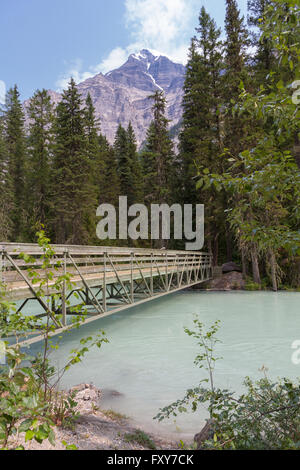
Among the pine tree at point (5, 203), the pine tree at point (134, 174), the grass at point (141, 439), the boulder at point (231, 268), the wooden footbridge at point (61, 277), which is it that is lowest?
the grass at point (141, 439)

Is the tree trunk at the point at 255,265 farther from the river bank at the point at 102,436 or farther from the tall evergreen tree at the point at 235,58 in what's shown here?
the river bank at the point at 102,436

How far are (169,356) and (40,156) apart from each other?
966 inches

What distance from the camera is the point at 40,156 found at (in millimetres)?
27125

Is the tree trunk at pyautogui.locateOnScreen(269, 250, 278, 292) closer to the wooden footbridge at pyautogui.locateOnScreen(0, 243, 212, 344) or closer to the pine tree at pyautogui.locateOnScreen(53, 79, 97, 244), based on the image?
the wooden footbridge at pyautogui.locateOnScreen(0, 243, 212, 344)

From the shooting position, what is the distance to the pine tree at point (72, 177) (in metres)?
23.3

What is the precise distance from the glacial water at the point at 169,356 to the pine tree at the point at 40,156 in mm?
16960

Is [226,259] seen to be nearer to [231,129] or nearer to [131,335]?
[231,129]

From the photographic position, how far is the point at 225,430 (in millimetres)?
2357

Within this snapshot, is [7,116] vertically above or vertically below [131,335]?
above

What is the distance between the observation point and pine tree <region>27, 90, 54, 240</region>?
26.2m

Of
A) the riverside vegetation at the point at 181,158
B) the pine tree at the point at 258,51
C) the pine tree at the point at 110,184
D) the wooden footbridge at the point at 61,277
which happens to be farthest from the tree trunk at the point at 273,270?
the pine tree at the point at 110,184

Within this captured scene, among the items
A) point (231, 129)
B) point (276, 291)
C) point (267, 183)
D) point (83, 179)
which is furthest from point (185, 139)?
point (267, 183)

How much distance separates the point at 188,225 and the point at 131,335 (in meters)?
16.1

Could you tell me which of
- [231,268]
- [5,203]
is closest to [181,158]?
[231,268]
